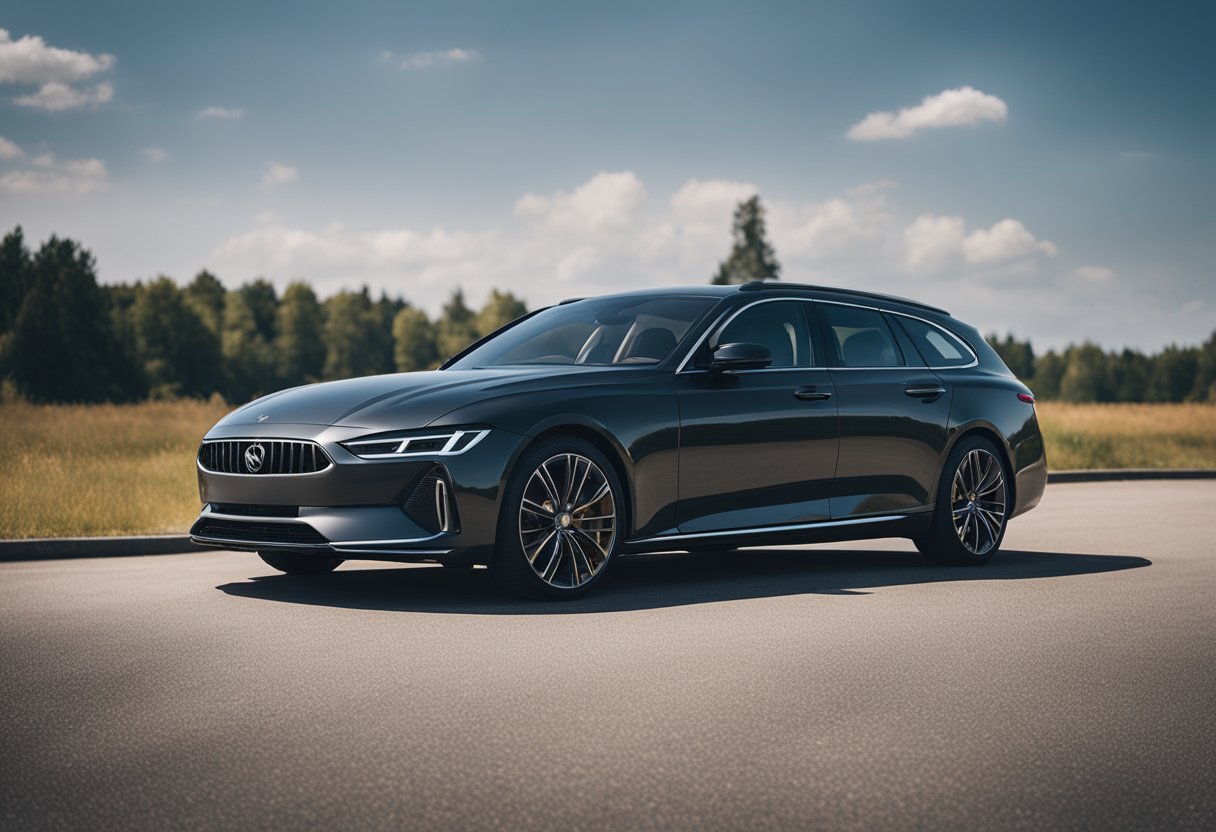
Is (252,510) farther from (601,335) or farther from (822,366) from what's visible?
(822,366)

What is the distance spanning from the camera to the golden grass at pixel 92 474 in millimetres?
12406

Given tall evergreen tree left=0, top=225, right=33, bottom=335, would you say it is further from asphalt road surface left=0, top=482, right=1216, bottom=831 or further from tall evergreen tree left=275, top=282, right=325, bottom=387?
asphalt road surface left=0, top=482, right=1216, bottom=831

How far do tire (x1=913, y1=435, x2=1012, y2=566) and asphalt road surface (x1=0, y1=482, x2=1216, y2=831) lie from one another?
2.70 feet

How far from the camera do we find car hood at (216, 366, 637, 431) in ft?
24.1

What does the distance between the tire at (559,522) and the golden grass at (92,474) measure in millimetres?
5622

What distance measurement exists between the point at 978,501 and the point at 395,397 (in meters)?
4.60

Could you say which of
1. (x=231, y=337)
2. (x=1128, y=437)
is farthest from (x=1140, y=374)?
(x=1128, y=437)

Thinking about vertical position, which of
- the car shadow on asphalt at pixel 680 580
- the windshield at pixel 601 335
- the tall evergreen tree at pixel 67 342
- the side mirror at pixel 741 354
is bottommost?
the car shadow on asphalt at pixel 680 580

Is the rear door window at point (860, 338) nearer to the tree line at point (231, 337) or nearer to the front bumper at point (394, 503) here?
the front bumper at point (394, 503)

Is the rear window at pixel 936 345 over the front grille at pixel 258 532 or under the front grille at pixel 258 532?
over

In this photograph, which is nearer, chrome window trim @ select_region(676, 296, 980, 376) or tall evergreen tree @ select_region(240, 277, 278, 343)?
chrome window trim @ select_region(676, 296, 980, 376)

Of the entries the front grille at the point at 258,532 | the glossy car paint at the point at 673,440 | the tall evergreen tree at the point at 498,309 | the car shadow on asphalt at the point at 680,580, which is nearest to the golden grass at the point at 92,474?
the car shadow on asphalt at the point at 680,580

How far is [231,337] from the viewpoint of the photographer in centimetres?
13112

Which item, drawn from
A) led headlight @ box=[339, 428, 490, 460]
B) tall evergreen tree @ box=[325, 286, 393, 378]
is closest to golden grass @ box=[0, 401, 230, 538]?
led headlight @ box=[339, 428, 490, 460]
